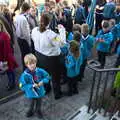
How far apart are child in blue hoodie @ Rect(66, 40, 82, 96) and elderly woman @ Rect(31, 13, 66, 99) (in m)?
0.22

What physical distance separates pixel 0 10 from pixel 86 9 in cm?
467

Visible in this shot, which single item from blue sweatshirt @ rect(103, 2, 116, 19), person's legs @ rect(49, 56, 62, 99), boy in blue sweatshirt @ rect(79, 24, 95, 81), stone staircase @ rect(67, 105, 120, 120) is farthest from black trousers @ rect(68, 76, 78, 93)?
blue sweatshirt @ rect(103, 2, 116, 19)

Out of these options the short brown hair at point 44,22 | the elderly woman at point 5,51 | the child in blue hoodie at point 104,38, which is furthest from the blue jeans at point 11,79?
the child in blue hoodie at point 104,38

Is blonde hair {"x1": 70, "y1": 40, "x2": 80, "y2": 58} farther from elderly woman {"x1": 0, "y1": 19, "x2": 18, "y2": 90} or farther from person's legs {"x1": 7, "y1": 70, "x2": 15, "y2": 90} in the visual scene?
person's legs {"x1": 7, "y1": 70, "x2": 15, "y2": 90}

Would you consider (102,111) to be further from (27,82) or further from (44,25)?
(44,25)

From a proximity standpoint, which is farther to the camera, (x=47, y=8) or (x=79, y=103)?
(x=47, y=8)

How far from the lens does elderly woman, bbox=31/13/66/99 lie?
4.71 meters

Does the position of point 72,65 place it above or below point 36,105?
above

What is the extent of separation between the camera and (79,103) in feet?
17.3

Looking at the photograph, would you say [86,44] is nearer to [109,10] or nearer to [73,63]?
[73,63]

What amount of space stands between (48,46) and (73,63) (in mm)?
716

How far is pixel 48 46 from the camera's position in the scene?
15.8 ft

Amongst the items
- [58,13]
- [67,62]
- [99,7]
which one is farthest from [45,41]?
[99,7]

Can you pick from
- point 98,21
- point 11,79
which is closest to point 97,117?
point 11,79
